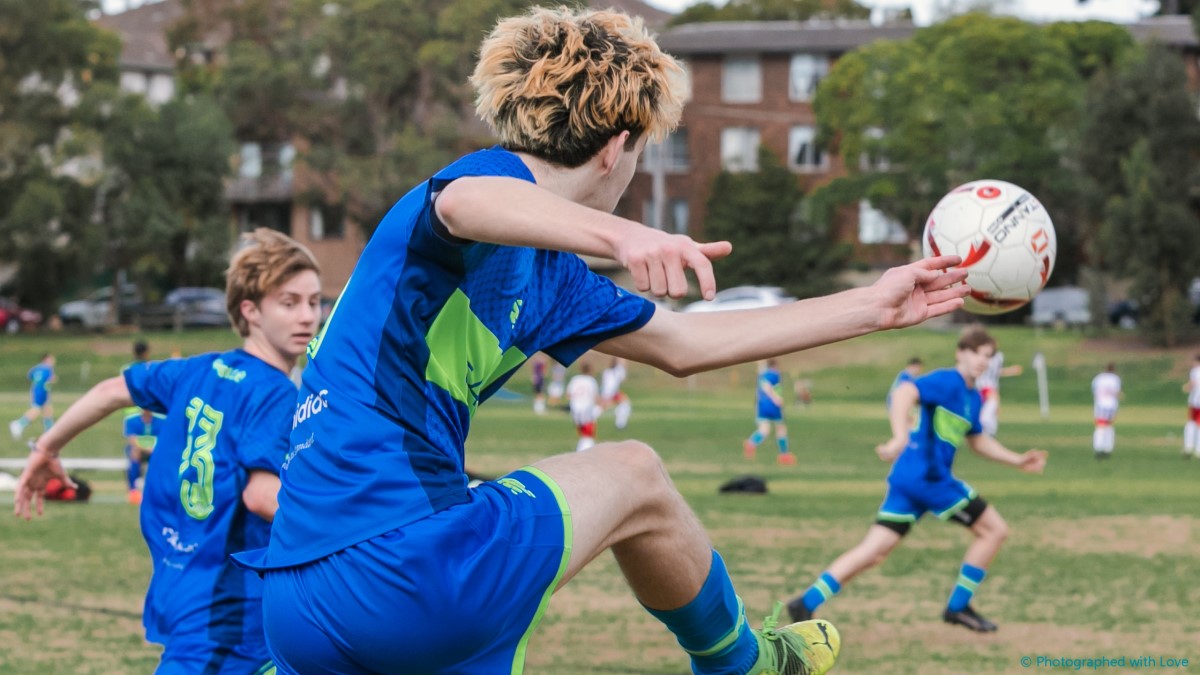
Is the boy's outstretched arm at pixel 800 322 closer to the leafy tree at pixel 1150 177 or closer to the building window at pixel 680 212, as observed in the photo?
the leafy tree at pixel 1150 177

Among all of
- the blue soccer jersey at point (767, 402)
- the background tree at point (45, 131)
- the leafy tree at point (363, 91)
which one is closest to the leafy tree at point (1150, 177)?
the leafy tree at point (363, 91)

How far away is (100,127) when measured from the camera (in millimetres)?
55625

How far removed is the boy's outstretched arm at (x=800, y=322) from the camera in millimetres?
3424

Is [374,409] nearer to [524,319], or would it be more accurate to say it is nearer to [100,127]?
[524,319]

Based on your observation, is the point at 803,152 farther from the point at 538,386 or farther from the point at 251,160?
the point at 538,386

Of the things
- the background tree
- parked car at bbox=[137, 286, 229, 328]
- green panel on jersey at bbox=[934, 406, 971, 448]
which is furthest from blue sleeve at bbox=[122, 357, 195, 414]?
parked car at bbox=[137, 286, 229, 328]

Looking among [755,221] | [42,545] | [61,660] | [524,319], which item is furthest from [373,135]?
[524,319]

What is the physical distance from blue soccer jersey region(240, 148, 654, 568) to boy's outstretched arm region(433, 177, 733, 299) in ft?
0.36

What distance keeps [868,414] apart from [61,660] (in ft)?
103

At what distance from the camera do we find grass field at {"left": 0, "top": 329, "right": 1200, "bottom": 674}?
884 cm

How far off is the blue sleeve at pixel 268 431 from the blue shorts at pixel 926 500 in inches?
226

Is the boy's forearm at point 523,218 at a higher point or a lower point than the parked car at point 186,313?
higher

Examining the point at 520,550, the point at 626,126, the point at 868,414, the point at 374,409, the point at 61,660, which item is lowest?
the point at 868,414

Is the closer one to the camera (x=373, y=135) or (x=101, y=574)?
(x=101, y=574)
